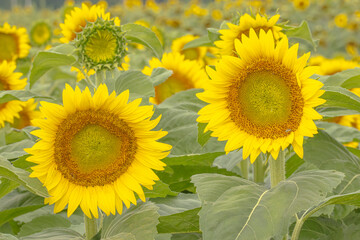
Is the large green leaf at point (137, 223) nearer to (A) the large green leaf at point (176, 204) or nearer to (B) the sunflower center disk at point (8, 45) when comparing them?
(A) the large green leaf at point (176, 204)

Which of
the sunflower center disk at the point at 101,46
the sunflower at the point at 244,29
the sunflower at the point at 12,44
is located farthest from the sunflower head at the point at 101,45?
the sunflower at the point at 12,44

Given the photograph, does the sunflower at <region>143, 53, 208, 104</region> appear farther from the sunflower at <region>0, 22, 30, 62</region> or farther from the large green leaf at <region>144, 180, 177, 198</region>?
the sunflower at <region>0, 22, 30, 62</region>

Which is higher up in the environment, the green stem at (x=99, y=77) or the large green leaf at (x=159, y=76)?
the green stem at (x=99, y=77)

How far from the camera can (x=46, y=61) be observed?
1.41 meters

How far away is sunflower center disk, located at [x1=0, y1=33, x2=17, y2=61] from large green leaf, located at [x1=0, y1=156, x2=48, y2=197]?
171 centimetres

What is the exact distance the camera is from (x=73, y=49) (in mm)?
1469

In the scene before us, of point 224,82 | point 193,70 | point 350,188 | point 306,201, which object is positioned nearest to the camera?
point 306,201

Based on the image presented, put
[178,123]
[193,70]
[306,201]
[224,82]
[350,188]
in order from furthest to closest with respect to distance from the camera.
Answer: [193,70] → [178,123] → [350,188] → [224,82] → [306,201]

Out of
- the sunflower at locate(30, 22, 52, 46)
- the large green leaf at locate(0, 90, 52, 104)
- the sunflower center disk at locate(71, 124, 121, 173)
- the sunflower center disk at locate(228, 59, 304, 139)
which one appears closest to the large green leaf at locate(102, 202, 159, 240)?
the sunflower center disk at locate(71, 124, 121, 173)

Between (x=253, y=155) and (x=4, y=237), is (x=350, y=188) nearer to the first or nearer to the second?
(x=253, y=155)

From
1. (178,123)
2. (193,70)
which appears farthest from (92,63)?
(193,70)

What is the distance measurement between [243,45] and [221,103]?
12 cm

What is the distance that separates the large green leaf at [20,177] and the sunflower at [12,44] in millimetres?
1690

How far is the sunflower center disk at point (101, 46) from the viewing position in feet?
4.75
